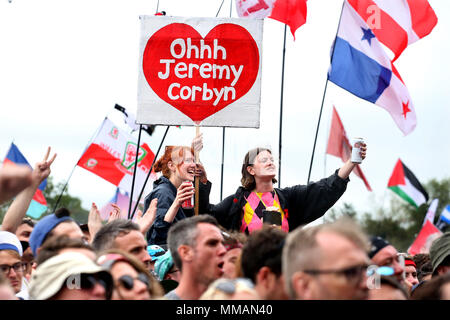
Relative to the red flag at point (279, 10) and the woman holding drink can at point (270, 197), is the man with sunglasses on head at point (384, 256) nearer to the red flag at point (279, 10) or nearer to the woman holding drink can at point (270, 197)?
the woman holding drink can at point (270, 197)

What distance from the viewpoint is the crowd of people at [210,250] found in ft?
11.3

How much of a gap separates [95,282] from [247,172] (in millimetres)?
3121

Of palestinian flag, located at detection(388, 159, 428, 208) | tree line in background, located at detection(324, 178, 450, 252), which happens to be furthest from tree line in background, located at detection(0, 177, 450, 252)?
palestinian flag, located at detection(388, 159, 428, 208)

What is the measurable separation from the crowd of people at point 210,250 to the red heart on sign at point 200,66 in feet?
1.50

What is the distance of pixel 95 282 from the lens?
12.5ft

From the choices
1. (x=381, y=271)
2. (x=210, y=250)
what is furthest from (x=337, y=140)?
(x=381, y=271)

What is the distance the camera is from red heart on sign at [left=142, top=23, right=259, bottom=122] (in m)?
6.98

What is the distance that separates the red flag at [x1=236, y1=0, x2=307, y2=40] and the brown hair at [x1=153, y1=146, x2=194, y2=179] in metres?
2.55

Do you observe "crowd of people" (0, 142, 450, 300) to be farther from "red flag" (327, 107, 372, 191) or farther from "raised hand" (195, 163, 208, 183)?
"red flag" (327, 107, 372, 191)

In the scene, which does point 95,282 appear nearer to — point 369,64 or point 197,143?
point 197,143

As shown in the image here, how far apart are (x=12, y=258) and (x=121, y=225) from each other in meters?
0.97
